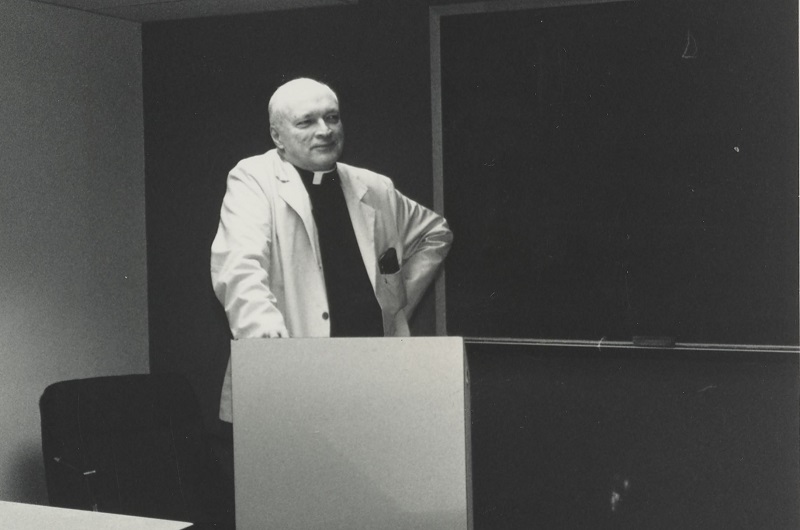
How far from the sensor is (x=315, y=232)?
3.38m

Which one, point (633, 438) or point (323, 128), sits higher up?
point (323, 128)

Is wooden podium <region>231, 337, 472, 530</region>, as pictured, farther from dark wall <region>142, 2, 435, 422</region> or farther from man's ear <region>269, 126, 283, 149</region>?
dark wall <region>142, 2, 435, 422</region>

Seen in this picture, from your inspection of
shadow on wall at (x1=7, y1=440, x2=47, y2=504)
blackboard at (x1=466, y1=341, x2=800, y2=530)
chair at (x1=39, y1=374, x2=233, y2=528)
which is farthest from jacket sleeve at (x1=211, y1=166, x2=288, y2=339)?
shadow on wall at (x1=7, y1=440, x2=47, y2=504)

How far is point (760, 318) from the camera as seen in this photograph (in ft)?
10.4

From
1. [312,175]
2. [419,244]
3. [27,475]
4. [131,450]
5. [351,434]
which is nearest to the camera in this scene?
[351,434]

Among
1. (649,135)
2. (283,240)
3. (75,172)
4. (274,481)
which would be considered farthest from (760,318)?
(75,172)

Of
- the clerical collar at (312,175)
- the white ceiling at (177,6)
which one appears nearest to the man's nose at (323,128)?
the clerical collar at (312,175)

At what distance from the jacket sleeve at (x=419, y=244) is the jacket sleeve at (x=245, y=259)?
20.0 inches

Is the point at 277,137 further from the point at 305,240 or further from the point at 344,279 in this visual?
the point at 344,279

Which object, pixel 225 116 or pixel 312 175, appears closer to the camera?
pixel 312 175

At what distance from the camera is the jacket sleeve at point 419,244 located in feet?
11.7

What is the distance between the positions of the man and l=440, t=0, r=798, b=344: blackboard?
29 centimetres

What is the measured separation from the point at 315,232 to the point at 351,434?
6.67 feet


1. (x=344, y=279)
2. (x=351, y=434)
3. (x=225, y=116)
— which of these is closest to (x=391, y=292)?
(x=344, y=279)
